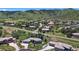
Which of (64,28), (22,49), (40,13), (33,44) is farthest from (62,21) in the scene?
(22,49)

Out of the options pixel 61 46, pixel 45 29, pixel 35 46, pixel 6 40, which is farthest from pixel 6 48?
pixel 61 46

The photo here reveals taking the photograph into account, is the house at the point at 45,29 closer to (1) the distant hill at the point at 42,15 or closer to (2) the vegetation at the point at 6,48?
(1) the distant hill at the point at 42,15

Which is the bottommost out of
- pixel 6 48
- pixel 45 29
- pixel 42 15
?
pixel 6 48

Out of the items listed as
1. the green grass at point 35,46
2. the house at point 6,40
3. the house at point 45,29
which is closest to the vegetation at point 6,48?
the house at point 6,40

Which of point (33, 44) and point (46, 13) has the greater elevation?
point (46, 13)

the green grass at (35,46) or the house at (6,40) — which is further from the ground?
the house at (6,40)

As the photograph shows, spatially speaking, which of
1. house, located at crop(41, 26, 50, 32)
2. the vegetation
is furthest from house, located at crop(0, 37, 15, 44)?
house, located at crop(41, 26, 50, 32)

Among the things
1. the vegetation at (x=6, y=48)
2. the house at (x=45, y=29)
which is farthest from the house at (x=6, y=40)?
the house at (x=45, y=29)

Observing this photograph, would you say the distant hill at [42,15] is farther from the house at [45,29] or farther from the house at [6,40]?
the house at [6,40]

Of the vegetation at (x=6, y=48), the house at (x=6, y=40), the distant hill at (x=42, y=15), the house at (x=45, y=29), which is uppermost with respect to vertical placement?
the distant hill at (x=42, y=15)

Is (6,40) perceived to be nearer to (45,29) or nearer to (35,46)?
(35,46)
